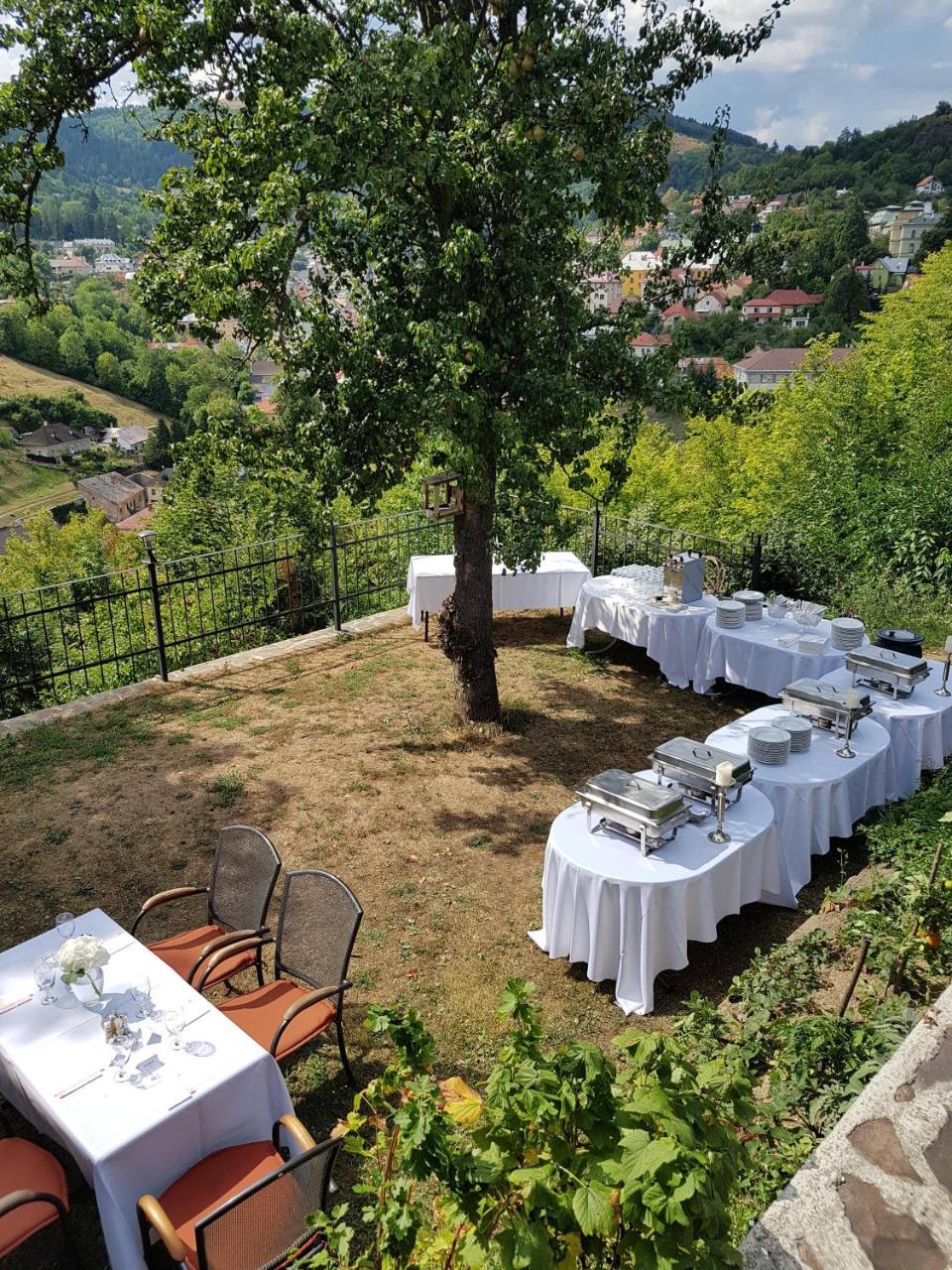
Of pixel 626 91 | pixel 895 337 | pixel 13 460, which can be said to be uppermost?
pixel 626 91

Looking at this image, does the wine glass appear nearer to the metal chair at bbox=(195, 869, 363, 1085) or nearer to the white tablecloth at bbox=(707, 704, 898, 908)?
the metal chair at bbox=(195, 869, 363, 1085)

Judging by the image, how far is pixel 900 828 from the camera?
17.4 ft

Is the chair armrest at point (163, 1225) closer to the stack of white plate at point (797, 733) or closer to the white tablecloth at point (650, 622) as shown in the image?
the stack of white plate at point (797, 733)

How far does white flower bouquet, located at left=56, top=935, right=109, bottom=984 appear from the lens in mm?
3566

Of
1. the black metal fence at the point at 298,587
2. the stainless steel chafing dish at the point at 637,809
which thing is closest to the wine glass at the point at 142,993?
the stainless steel chafing dish at the point at 637,809

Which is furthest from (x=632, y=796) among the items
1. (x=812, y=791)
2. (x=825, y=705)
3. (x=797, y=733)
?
(x=825, y=705)

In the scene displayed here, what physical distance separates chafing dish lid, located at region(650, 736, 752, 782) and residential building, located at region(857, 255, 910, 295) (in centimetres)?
6472

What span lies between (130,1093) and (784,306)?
4044 inches

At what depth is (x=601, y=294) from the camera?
7.62 m

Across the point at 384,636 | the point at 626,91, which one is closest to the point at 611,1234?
the point at 626,91

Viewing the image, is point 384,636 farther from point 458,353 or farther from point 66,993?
point 66,993

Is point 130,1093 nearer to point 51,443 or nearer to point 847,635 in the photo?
point 847,635

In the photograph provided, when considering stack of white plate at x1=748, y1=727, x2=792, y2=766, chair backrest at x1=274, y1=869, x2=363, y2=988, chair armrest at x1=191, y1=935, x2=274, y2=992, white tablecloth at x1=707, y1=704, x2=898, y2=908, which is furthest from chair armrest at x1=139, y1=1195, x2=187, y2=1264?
stack of white plate at x1=748, y1=727, x2=792, y2=766

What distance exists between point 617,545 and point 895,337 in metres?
9.17
